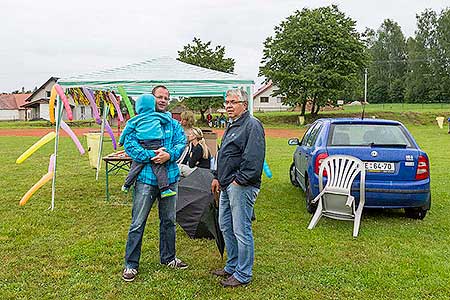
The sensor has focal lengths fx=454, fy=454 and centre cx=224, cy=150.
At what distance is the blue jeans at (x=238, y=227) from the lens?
3.80m

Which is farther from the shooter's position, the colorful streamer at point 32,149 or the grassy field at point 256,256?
the colorful streamer at point 32,149

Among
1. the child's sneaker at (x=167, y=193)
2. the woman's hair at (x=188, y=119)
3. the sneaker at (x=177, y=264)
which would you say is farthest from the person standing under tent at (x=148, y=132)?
the woman's hair at (x=188, y=119)

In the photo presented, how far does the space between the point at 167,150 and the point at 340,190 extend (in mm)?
2569

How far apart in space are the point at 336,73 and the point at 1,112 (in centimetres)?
5048

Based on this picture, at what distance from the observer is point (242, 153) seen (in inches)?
148

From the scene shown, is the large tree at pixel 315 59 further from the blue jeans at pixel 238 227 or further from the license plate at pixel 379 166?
the blue jeans at pixel 238 227

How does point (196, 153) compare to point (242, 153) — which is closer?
point (242, 153)

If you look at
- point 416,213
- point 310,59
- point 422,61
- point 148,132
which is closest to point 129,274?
point 148,132

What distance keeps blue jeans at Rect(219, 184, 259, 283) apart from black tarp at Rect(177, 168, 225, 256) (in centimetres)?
91

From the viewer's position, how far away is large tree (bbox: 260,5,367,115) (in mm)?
35594

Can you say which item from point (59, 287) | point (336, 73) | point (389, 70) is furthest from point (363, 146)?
point (389, 70)

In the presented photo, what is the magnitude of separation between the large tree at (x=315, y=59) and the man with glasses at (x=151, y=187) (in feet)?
104

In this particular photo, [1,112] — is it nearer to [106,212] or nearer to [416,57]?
[416,57]

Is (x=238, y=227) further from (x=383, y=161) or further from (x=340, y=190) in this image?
(x=383, y=161)
